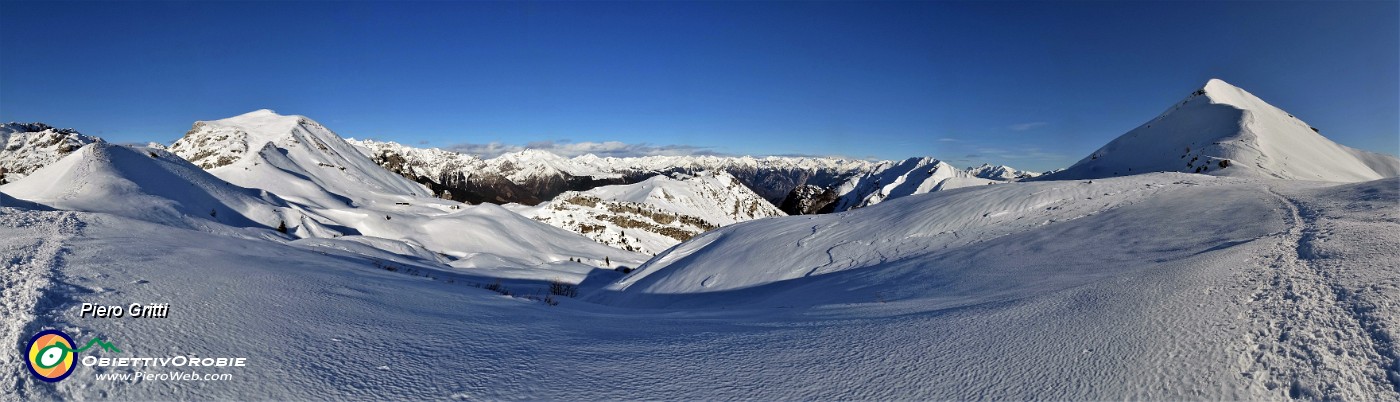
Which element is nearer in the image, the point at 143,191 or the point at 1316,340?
the point at 1316,340

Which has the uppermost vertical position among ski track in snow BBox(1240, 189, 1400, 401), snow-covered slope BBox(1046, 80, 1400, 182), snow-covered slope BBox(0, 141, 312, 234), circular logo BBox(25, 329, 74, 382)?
snow-covered slope BBox(1046, 80, 1400, 182)

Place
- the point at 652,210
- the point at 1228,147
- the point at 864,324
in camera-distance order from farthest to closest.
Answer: the point at 652,210
the point at 1228,147
the point at 864,324

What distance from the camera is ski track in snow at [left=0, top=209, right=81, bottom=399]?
303 cm

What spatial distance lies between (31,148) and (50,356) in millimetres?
74731

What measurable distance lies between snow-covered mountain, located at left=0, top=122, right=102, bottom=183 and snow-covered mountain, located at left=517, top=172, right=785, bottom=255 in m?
50.7

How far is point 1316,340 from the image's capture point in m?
2.97

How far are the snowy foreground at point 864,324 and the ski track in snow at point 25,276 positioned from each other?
1.0 inches

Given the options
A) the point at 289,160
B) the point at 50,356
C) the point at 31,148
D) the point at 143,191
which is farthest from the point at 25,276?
the point at 31,148

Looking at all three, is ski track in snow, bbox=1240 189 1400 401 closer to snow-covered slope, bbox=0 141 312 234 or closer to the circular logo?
the circular logo

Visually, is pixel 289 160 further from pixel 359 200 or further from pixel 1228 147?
pixel 1228 147

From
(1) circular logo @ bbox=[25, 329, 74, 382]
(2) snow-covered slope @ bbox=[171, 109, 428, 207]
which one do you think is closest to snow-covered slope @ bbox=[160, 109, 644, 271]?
(2) snow-covered slope @ bbox=[171, 109, 428, 207]

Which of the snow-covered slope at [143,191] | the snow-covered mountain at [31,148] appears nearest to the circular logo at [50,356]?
the snow-covered slope at [143,191]

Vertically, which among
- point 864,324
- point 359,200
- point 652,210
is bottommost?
point 864,324

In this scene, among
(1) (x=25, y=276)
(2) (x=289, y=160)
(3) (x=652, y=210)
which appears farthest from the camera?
(3) (x=652, y=210)
